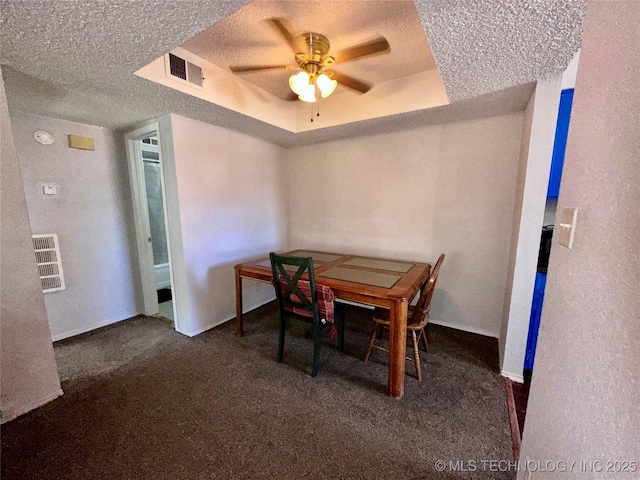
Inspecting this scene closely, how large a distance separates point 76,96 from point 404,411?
3258mm

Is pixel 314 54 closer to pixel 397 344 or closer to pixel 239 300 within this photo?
pixel 397 344

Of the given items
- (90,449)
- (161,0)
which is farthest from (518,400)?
(161,0)

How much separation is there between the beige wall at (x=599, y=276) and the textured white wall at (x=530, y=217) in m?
1.06

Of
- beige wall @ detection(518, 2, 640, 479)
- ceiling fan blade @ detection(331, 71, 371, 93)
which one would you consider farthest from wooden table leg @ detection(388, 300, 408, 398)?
ceiling fan blade @ detection(331, 71, 371, 93)

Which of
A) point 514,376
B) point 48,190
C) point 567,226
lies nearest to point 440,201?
point 514,376

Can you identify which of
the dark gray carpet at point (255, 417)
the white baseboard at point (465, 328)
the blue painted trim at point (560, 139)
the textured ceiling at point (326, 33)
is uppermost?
the textured ceiling at point (326, 33)

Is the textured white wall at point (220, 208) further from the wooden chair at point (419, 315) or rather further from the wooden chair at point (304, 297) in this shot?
the wooden chair at point (419, 315)

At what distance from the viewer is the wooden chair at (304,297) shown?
6.14 feet

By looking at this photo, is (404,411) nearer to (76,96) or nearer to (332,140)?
(332,140)

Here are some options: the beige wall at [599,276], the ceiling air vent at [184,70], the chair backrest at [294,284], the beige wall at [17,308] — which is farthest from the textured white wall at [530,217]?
the beige wall at [17,308]

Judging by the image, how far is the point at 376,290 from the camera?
1777mm

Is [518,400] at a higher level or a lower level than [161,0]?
lower

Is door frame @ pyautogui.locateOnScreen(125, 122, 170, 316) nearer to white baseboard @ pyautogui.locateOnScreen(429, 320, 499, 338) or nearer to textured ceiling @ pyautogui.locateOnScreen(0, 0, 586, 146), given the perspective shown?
textured ceiling @ pyautogui.locateOnScreen(0, 0, 586, 146)

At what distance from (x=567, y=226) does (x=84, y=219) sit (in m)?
3.70
